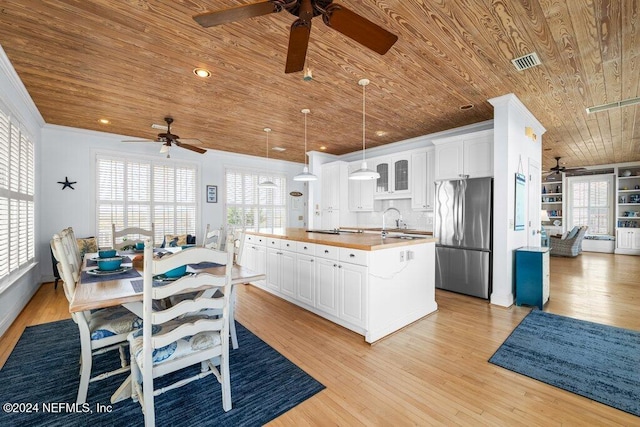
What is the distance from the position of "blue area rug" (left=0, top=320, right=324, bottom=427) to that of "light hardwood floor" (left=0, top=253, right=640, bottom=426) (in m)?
0.13

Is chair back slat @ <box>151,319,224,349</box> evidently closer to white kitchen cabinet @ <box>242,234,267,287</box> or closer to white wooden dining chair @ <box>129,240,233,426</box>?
white wooden dining chair @ <box>129,240,233,426</box>

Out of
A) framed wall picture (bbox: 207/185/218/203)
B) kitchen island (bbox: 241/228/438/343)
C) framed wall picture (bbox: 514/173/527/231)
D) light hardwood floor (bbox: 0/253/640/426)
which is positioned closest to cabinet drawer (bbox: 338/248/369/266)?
kitchen island (bbox: 241/228/438/343)

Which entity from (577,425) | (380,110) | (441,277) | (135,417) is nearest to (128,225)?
(135,417)

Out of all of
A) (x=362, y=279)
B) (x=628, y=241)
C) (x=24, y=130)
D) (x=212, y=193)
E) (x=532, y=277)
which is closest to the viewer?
(x=362, y=279)

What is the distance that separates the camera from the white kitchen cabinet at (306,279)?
3291 millimetres

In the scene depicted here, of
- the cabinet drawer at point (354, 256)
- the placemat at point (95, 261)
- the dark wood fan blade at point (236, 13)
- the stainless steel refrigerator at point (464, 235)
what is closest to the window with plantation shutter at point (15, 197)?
the placemat at point (95, 261)

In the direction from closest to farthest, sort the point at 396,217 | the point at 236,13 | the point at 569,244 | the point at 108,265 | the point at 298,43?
the point at 236,13
the point at 298,43
the point at 108,265
the point at 396,217
the point at 569,244

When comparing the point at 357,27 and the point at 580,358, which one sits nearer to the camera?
the point at 357,27

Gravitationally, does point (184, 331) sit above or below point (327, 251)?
below

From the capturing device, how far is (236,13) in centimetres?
156

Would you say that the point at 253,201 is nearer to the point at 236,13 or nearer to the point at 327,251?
the point at 327,251

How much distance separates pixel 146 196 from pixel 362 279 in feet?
17.2

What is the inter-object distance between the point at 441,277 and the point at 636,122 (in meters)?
4.03

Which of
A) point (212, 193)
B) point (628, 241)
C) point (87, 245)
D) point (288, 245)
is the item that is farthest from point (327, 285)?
point (628, 241)
